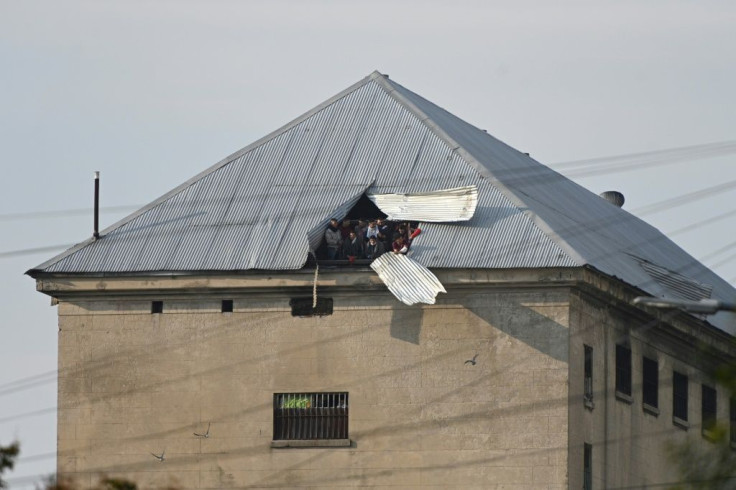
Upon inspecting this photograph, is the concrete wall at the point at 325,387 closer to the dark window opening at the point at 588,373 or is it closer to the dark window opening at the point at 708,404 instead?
the dark window opening at the point at 588,373

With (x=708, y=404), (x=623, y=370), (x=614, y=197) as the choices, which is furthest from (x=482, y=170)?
(x=614, y=197)

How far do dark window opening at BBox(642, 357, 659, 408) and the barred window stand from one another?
1041 cm

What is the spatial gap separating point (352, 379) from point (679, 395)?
1297 centimetres

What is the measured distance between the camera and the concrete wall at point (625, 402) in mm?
69312

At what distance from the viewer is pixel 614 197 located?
312ft

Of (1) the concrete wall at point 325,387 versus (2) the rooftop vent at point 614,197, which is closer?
(1) the concrete wall at point 325,387

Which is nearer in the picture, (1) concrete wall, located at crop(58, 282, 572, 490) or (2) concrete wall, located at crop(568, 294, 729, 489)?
(1) concrete wall, located at crop(58, 282, 572, 490)

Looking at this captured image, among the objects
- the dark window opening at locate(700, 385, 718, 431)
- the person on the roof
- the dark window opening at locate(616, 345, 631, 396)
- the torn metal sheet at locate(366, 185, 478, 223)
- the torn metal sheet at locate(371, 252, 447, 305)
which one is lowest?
the dark window opening at locate(700, 385, 718, 431)

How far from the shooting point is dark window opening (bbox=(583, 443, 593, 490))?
229 feet

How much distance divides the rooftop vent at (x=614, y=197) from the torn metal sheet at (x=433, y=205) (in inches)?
968

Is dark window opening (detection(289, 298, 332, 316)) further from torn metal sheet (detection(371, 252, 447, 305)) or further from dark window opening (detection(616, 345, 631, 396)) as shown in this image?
dark window opening (detection(616, 345, 631, 396))

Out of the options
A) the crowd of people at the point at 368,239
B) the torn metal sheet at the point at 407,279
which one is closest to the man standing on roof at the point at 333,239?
the crowd of people at the point at 368,239

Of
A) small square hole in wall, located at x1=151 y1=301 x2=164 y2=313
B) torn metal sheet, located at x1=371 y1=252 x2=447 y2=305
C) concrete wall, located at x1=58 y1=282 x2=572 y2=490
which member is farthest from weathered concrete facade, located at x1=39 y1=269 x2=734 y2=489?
torn metal sheet, located at x1=371 y1=252 x2=447 y2=305

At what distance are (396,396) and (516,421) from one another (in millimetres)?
3510
